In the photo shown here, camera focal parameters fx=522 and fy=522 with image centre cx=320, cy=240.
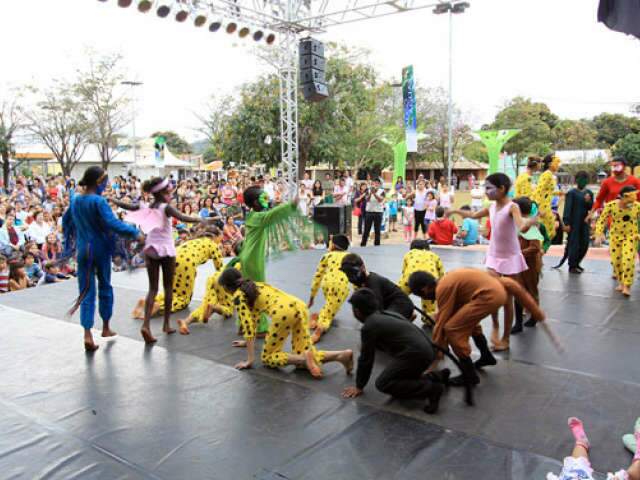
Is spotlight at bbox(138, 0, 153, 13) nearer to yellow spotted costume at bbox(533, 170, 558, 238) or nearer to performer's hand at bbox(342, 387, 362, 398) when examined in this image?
yellow spotted costume at bbox(533, 170, 558, 238)

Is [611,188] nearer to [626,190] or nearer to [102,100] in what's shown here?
[626,190]

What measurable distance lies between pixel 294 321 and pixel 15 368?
7.76 ft

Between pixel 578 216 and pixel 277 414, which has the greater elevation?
pixel 578 216

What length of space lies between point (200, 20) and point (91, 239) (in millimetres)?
7387

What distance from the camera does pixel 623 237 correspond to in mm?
6453

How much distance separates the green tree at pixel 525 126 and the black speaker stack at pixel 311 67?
22.4 meters

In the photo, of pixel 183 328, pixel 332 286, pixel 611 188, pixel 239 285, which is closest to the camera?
pixel 239 285

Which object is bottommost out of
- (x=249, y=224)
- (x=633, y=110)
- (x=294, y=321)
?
(x=294, y=321)

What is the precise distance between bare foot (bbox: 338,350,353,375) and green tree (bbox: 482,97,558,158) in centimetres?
3014

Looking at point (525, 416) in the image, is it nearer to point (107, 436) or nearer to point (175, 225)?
point (107, 436)

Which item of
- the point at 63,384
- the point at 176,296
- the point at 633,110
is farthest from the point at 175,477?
the point at 633,110

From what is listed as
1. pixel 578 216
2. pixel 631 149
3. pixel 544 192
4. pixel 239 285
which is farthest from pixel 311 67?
pixel 631 149

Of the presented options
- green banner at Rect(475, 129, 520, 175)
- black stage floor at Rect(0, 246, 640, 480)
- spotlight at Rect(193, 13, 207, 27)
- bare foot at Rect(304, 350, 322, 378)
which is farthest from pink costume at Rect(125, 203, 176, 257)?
green banner at Rect(475, 129, 520, 175)

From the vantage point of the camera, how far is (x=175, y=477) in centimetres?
269
